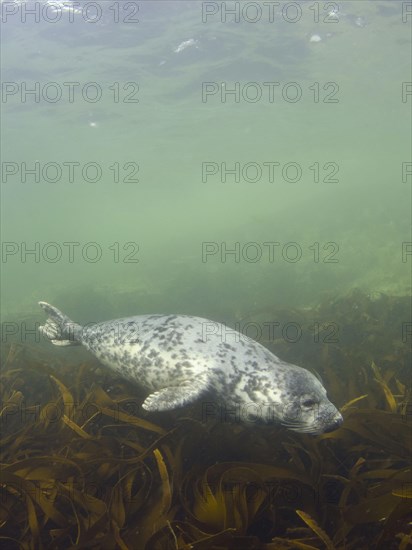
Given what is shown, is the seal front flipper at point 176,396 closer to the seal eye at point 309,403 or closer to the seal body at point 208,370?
the seal body at point 208,370

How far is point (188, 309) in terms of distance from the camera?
1186cm

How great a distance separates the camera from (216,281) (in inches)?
573

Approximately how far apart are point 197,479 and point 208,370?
86cm

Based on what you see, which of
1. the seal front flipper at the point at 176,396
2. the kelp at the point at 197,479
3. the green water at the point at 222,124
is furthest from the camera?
the green water at the point at 222,124

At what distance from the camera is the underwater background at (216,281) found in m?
2.10

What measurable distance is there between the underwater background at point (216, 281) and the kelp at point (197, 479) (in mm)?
12

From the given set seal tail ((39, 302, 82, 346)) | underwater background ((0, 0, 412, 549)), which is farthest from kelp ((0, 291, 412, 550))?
seal tail ((39, 302, 82, 346))

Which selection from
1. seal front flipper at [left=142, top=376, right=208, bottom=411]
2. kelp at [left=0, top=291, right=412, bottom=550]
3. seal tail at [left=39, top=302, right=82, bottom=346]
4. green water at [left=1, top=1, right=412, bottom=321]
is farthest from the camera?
green water at [left=1, top=1, right=412, bottom=321]

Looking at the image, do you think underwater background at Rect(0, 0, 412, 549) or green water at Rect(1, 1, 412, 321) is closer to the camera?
underwater background at Rect(0, 0, 412, 549)

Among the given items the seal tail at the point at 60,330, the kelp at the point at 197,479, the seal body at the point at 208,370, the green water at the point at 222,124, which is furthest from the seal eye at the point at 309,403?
the green water at the point at 222,124

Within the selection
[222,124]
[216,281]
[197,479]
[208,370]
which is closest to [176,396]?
[208,370]

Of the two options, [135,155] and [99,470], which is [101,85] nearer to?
[135,155]

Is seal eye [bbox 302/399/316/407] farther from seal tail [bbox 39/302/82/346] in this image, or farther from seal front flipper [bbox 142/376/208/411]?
seal tail [bbox 39/302/82/346]

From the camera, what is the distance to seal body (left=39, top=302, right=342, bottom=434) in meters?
2.60
